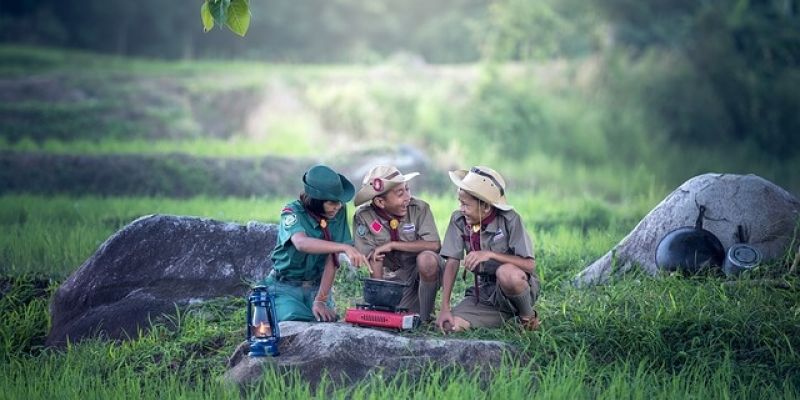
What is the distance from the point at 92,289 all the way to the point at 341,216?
217 cm

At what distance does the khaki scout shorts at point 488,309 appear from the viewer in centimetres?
773

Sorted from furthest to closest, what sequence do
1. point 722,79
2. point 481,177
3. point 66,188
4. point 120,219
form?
point 722,79 → point 66,188 → point 120,219 → point 481,177

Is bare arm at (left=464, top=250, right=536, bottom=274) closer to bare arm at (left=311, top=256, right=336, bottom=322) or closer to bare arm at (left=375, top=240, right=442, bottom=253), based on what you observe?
bare arm at (left=375, top=240, right=442, bottom=253)

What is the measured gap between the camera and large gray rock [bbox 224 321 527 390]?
280 inches

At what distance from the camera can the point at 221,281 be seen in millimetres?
9062

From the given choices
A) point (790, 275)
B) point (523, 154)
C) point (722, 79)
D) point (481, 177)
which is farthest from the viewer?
point (722, 79)

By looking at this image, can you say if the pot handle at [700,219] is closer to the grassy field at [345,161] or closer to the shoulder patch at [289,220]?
the grassy field at [345,161]

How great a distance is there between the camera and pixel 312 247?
24.7 ft

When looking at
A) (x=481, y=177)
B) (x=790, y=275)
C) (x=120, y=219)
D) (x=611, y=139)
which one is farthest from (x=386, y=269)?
(x=611, y=139)

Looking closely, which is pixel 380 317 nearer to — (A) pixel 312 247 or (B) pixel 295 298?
Answer: (A) pixel 312 247

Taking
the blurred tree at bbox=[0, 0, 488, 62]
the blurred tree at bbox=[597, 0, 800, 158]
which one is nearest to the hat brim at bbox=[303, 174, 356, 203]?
the blurred tree at bbox=[597, 0, 800, 158]

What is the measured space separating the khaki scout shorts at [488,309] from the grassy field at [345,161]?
0.13m

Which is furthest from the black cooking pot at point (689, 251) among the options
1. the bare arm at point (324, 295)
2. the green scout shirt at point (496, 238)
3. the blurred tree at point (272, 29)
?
the blurred tree at point (272, 29)

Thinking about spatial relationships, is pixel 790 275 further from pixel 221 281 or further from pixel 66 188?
pixel 66 188
